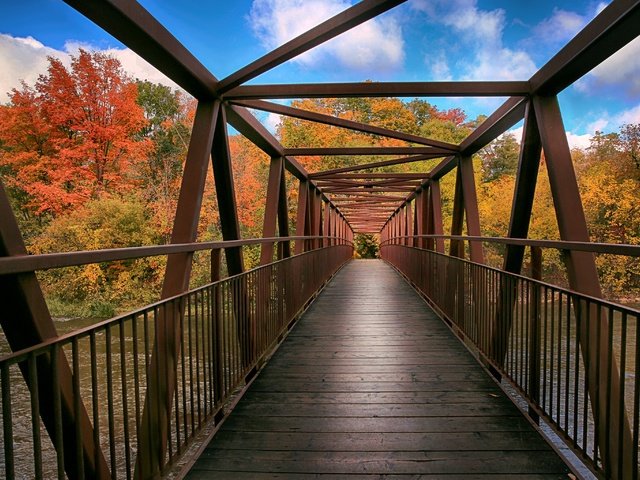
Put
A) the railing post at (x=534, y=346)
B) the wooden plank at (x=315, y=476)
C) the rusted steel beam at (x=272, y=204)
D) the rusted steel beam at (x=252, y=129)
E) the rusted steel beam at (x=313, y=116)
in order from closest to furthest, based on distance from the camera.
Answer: the wooden plank at (x=315, y=476) → the railing post at (x=534, y=346) → the rusted steel beam at (x=252, y=129) → the rusted steel beam at (x=313, y=116) → the rusted steel beam at (x=272, y=204)

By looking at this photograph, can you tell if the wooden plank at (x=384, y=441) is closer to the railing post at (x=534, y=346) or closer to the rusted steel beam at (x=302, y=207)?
the railing post at (x=534, y=346)

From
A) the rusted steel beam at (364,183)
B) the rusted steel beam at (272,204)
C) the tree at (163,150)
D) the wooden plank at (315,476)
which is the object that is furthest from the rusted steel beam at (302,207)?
the tree at (163,150)

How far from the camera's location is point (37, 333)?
1614mm

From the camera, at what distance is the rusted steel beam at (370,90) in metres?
4.17

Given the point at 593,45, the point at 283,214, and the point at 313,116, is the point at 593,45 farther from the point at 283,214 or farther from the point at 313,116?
the point at 283,214

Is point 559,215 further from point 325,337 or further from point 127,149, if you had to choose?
point 127,149

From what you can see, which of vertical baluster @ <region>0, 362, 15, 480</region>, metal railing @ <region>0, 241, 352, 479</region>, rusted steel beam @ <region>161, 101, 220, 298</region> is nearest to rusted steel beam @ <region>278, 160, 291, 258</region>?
metal railing @ <region>0, 241, 352, 479</region>

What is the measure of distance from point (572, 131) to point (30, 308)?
43015 mm

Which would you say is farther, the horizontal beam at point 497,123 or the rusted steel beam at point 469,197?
the rusted steel beam at point 469,197

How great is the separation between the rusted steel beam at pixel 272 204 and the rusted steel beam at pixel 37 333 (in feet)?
14.2

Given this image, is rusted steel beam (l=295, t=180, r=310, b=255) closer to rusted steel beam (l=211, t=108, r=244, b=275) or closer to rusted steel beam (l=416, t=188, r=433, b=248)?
rusted steel beam (l=416, t=188, r=433, b=248)

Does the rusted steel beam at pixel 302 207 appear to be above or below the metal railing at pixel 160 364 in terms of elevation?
above

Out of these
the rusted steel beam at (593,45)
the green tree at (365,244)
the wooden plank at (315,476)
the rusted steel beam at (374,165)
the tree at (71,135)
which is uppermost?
the tree at (71,135)

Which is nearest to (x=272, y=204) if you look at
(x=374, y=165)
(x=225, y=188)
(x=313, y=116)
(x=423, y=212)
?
(x=313, y=116)
